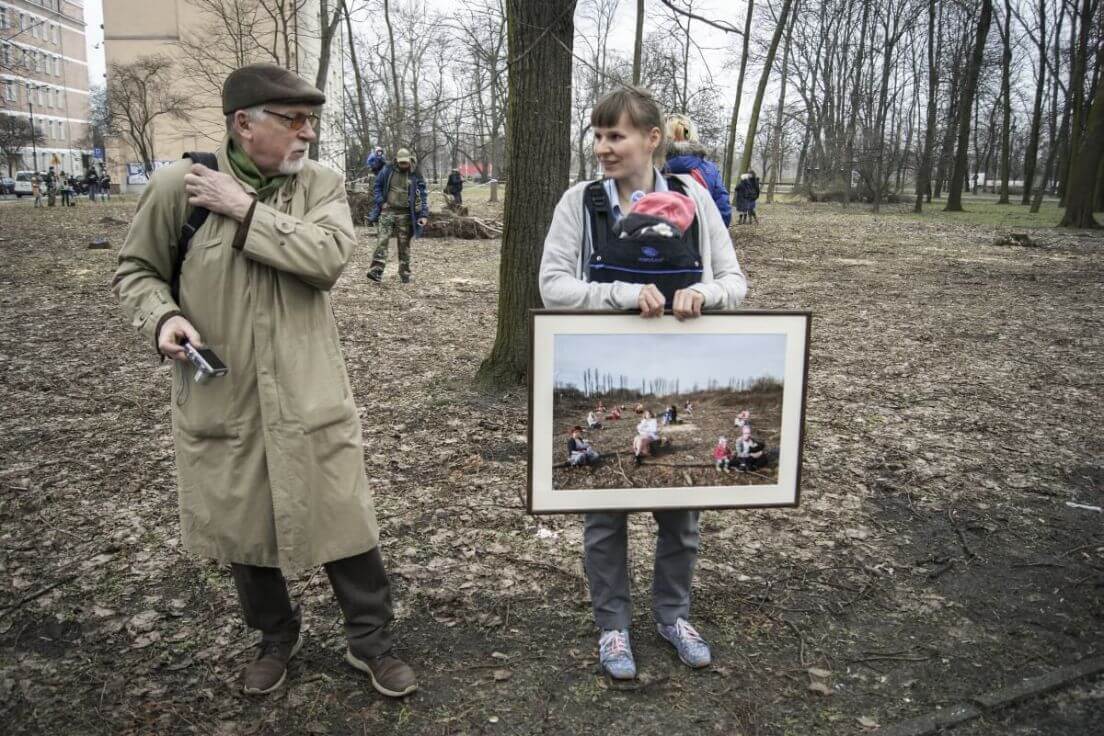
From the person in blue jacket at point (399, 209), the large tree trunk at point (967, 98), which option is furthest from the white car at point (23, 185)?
the large tree trunk at point (967, 98)

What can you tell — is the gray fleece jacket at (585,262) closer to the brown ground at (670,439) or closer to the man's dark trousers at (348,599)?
the brown ground at (670,439)

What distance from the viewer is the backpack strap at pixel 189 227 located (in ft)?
7.84

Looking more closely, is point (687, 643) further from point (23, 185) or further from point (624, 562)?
point (23, 185)

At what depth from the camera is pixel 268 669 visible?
2.78m

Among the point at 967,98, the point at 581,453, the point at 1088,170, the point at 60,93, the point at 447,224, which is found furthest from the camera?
the point at 60,93

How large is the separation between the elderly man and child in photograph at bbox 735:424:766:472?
4.10 ft

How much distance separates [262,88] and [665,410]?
5.14 ft

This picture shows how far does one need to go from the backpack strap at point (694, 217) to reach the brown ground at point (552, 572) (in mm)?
1561

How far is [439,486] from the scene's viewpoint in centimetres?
467

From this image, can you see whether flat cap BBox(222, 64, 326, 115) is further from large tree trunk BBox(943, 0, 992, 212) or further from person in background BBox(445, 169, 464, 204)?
large tree trunk BBox(943, 0, 992, 212)

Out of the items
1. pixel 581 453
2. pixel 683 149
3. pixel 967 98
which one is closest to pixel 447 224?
pixel 683 149

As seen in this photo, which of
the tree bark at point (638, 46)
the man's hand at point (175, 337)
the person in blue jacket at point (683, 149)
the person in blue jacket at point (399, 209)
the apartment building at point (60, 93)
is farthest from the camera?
the apartment building at point (60, 93)

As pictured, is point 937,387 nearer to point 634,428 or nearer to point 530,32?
point 530,32

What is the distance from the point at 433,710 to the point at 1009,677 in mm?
2062
